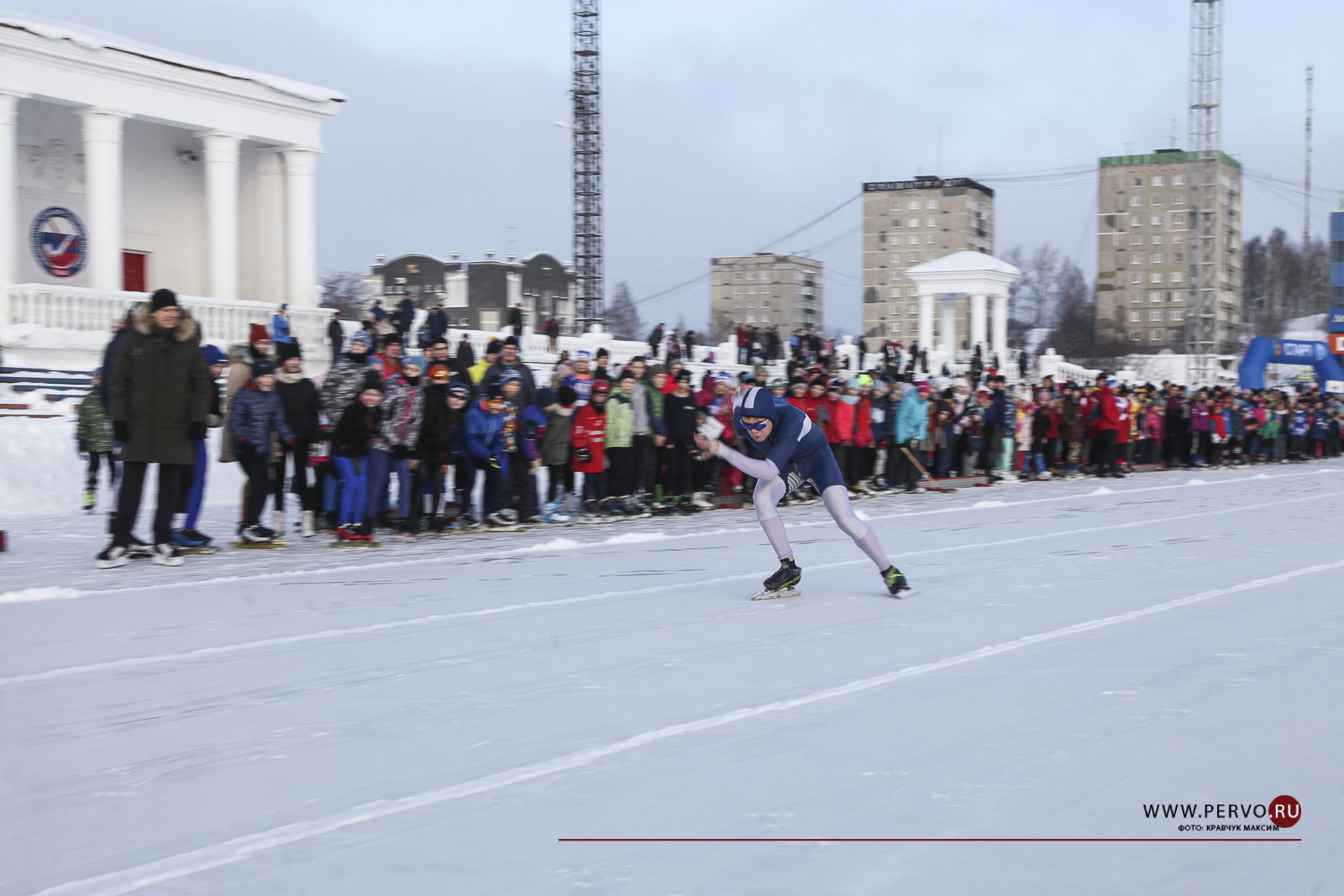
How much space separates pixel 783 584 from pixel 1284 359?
152 feet

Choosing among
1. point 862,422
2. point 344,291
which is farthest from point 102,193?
point 344,291

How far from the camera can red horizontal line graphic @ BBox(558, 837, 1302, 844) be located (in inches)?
151

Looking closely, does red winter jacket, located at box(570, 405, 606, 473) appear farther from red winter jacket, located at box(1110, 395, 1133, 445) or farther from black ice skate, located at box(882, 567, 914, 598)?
red winter jacket, located at box(1110, 395, 1133, 445)

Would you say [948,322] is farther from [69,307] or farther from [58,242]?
[69,307]

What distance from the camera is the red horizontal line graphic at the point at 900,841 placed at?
3828mm

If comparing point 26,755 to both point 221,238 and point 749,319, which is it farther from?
point 749,319

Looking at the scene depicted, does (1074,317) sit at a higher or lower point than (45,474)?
higher

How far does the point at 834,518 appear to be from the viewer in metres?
8.68

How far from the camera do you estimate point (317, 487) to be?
12.4 meters

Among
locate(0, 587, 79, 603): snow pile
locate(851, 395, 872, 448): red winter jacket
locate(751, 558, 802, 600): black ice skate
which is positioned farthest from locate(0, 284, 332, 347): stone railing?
locate(751, 558, 802, 600): black ice skate

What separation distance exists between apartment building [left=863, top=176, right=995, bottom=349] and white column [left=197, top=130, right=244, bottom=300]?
13242 centimetres

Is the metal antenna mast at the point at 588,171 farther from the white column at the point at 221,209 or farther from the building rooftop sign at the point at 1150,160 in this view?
the building rooftop sign at the point at 1150,160

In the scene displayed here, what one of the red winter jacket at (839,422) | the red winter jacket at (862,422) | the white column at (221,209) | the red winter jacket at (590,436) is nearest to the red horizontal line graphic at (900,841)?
the red winter jacket at (590,436)

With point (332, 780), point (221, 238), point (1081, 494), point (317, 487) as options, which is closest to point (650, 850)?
point (332, 780)
